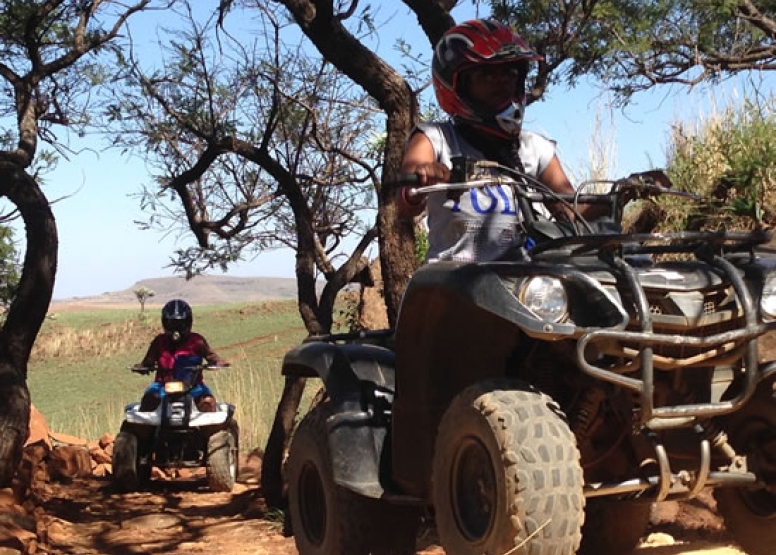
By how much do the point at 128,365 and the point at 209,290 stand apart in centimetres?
10720

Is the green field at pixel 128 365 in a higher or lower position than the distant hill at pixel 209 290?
lower

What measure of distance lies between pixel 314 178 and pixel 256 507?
2976 mm

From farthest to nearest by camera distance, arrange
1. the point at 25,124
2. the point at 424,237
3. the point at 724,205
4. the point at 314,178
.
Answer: the point at 424,237 → the point at 314,178 → the point at 25,124 → the point at 724,205

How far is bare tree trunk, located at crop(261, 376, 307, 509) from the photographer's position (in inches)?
319

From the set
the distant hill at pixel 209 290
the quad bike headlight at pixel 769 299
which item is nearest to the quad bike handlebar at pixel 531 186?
the quad bike headlight at pixel 769 299

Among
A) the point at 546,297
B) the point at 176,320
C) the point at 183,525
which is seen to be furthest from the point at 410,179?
the point at 176,320

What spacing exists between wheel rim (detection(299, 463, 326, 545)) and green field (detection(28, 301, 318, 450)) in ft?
26.8

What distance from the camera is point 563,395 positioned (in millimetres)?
3697

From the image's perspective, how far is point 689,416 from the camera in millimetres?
3305

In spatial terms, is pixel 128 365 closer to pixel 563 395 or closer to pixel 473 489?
pixel 563 395

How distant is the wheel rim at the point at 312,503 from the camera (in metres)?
4.55

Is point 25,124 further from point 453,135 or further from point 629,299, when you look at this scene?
point 629,299

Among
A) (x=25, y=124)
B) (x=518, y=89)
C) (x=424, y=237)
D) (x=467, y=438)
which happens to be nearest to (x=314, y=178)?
(x=424, y=237)

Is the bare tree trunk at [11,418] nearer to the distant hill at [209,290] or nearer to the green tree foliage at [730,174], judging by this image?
the green tree foliage at [730,174]
